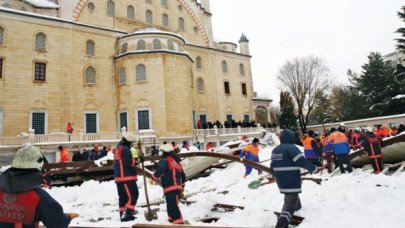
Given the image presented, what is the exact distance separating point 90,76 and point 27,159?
87.8 ft

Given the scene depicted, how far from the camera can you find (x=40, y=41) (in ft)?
84.8

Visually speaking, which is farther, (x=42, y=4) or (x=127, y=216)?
(x=42, y=4)

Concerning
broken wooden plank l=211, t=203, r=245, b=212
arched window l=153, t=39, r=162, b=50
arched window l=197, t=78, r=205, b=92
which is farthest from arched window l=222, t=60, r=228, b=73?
broken wooden plank l=211, t=203, r=245, b=212

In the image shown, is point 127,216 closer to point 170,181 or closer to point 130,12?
point 170,181

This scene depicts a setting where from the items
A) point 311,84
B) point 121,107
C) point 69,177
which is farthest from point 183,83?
point 311,84

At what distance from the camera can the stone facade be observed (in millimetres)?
24312

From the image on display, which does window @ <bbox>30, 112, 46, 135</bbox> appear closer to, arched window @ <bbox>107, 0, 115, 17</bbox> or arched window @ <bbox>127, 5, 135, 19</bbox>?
arched window @ <bbox>107, 0, 115, 17</bbox>

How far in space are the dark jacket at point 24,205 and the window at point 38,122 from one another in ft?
80.8

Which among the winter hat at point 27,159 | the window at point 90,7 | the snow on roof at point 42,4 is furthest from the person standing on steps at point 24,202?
the window at point 90,7

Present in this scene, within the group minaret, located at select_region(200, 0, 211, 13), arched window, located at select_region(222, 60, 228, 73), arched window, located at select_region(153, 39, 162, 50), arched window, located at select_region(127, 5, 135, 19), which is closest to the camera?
arched window, located at select_region(153, 39, 162, 50)

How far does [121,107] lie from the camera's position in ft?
91.7

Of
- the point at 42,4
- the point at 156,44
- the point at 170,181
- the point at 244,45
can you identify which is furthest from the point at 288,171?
the point at 244,45

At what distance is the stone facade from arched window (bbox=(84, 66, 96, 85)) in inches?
3.4

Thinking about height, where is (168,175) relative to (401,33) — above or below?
below
